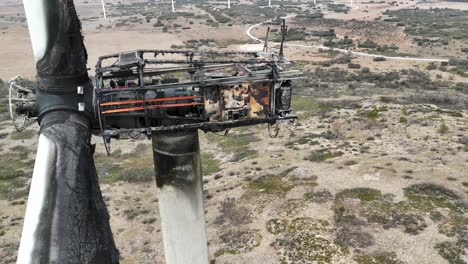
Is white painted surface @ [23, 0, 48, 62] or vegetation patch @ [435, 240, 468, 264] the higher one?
white painted surface @ [23, 0, 48, 62]

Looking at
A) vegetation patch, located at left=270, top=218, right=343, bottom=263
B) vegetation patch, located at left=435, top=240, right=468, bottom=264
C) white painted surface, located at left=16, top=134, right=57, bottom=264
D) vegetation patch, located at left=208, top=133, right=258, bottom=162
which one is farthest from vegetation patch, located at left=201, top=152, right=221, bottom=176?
white painted surface, located at left=16, top=134, right=57, bottom=264

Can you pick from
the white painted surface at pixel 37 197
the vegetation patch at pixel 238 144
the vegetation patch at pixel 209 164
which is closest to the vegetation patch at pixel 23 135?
the vegetation patch at pixel 238 144

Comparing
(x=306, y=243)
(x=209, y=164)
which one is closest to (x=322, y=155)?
(x=209, y=164)

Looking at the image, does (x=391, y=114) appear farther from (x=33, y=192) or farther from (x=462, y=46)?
(x=462, y=46)

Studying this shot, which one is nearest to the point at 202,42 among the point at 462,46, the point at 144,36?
the point at 144,36

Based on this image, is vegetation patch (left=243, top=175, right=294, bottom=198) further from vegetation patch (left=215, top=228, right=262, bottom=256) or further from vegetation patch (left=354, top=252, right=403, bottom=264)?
vegetation patch (left=354, top=252, right=403, bottom=264)
